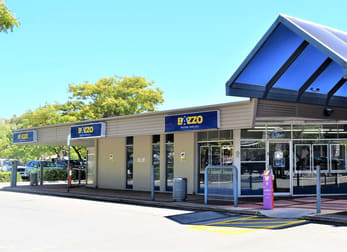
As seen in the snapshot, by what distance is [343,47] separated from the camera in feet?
38.5

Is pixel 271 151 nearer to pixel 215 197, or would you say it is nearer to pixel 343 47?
pixel 215 197

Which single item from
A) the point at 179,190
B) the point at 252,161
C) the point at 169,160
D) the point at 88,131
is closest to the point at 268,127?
the point at 252,161

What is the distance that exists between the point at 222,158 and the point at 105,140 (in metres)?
9.15

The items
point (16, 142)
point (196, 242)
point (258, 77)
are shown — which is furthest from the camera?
point (16, 142)

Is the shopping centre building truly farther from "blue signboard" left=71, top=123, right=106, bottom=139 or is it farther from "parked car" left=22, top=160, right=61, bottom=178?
"parked car" left=22, top=160, right=61, bottom=178

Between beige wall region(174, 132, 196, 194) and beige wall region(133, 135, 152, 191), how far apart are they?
2105 mm

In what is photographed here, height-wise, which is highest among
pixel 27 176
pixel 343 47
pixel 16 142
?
pixel 343 47

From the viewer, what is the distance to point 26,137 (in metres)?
28.1

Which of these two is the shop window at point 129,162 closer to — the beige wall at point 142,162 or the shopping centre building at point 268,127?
the shopping centre building at point 268,127

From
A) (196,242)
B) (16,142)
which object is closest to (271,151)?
(196,242)

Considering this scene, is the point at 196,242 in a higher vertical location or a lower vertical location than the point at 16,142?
lower

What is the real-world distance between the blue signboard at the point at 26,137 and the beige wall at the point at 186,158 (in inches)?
453

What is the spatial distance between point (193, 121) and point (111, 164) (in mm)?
8836

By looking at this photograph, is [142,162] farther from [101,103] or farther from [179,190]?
[101,103]
